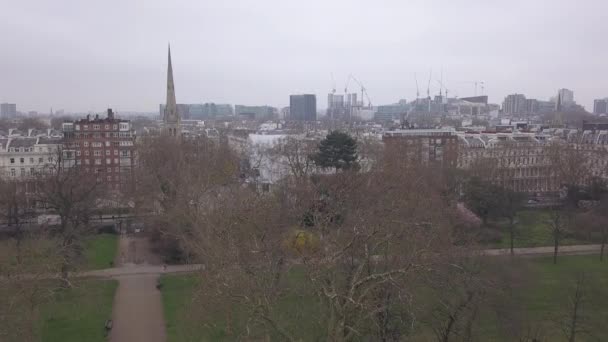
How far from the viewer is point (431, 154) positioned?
2159 inches

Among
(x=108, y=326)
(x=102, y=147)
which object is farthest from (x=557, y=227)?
(x=102, y=147)

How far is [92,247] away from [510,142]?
4212 centimetres

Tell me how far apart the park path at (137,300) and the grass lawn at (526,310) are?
447mm

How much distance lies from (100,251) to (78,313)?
10.2 metres

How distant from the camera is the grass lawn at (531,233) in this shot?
31.5 meters

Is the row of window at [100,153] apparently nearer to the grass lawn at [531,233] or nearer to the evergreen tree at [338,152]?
the evergreen tree at [338,152]

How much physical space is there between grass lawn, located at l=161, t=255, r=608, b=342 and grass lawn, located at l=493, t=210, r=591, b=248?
21.2 feet

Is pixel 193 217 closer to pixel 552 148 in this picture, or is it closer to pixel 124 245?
pixel 124 245

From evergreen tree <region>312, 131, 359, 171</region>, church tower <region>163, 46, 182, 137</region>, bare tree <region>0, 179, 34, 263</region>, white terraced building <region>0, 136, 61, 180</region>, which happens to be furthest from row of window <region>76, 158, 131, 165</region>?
evergreen tree <region>312, 131, 359, 171</region>

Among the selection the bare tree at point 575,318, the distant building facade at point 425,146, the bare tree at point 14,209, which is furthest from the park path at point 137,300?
the distant building facade at point 425,146

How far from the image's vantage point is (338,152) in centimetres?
3981

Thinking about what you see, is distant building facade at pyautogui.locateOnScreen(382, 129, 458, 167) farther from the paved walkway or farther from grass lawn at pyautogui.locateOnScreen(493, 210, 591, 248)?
the paved walkway

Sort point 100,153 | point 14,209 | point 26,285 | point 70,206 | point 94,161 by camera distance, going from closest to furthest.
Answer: point 26,285, point 70,206, point 14,209, point 94,161, point 100,153

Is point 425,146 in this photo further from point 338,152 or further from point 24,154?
point 24,154
